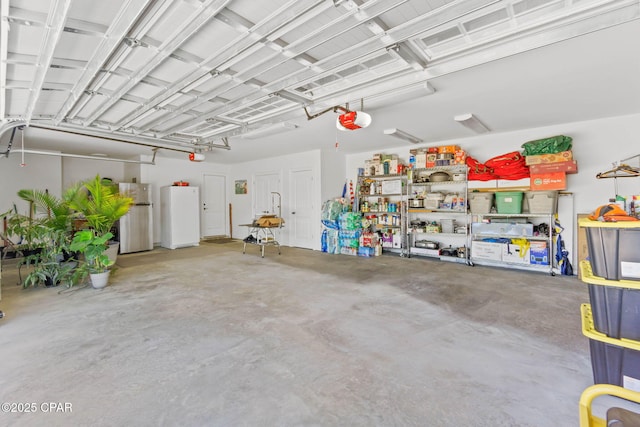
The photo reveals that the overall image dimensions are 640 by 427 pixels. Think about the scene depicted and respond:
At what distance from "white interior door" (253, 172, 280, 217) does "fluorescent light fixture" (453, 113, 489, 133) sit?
16.1 feet

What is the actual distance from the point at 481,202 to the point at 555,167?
1189 mm

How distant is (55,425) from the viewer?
1619 mm

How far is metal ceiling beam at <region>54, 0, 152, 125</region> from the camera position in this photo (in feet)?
6.21

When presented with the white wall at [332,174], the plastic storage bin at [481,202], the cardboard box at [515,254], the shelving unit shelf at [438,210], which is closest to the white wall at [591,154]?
the plastic storage bin at [481,202]

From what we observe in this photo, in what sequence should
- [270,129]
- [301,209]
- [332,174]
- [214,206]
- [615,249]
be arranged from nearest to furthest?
[615,249] → [270,129] → [332,174] → [301,209] → [214,206]

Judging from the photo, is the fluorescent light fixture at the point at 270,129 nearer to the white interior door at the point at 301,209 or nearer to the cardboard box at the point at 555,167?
the white interior door at the point at 301,209

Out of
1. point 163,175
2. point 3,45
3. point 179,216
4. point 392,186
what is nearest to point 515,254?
point 392,186

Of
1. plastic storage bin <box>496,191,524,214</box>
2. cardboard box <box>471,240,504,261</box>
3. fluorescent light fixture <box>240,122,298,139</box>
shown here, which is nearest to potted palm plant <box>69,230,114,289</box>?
fluorescent light fixture <box>240,122,298,139</box>

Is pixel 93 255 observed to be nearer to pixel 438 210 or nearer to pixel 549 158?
pixel 438 210

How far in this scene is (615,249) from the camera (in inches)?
64.9

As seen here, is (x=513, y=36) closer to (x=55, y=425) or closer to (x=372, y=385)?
(x=372, y=385)

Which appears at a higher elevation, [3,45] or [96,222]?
[3,45]

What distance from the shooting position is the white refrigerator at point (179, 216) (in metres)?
7.59

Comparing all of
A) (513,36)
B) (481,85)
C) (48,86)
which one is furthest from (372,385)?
(48,86)
